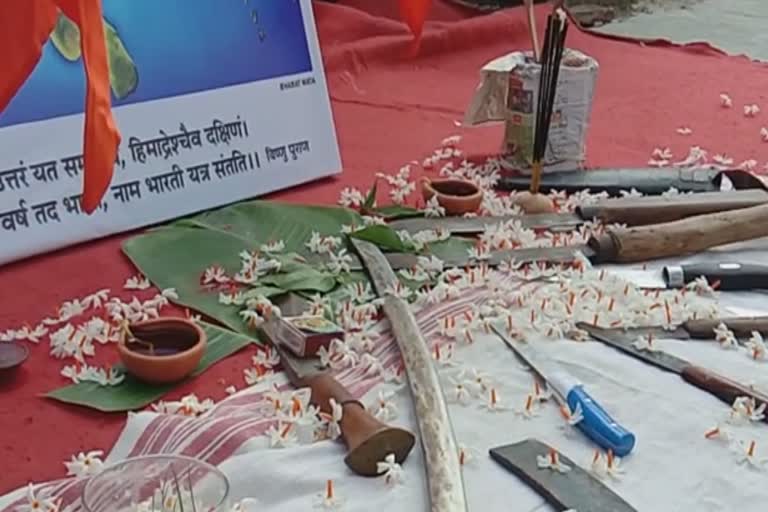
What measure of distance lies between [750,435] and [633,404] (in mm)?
101

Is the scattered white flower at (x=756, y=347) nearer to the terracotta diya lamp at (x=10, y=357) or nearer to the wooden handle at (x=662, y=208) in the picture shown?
the wooden handle at (x=662, y=208)

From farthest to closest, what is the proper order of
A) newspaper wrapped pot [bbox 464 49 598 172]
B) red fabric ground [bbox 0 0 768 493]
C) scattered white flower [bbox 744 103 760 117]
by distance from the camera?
1. scattered white flower [bbox 744 103 760 117]
2. newspaper wrapped pot [bbox 464 49 598 172]
3. red fabric ground [bbox 0 0 768 493]

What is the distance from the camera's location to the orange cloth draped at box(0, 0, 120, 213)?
2.10ft

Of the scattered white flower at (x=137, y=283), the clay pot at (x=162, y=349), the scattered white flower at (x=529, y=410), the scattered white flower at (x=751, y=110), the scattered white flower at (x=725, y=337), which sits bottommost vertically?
the scattered white flower at (x=751, y=110)

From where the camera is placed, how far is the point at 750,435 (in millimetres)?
903

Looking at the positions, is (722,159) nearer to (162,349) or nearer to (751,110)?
(751,110)

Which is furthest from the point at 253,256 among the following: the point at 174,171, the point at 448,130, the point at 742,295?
the point at 448,130

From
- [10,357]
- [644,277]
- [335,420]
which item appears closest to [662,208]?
[644,277]

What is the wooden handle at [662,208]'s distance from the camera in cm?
137

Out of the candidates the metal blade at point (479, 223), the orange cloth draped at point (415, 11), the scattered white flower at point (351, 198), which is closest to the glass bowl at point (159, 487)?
the orange cloth draped at point (415, 11)

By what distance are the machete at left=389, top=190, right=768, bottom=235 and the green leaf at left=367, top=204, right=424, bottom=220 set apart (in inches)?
0.9

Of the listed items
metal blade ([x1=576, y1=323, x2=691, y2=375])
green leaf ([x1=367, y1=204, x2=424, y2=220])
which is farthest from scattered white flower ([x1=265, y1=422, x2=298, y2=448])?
green leaf ([x1=367, y1=204, x2=424, y2=220])

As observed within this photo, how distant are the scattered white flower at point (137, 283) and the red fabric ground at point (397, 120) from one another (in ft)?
0.04

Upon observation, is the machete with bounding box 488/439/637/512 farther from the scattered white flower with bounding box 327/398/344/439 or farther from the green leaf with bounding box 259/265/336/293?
the green leaf with bounding box 259/265/336/293
